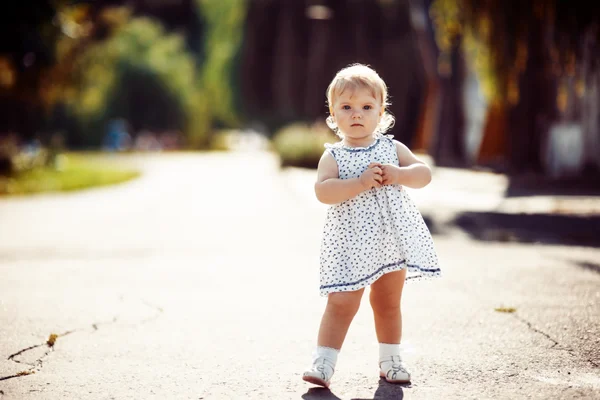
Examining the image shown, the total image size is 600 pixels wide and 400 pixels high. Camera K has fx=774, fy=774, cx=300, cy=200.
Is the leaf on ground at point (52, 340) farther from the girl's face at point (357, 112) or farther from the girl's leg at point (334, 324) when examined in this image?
the girl's face at point (357, 112)

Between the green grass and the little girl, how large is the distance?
14.5 meters

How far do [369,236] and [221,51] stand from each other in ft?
172

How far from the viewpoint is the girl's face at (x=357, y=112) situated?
3.69 metres

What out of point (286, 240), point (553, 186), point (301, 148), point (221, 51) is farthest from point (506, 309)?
point (221, 51)

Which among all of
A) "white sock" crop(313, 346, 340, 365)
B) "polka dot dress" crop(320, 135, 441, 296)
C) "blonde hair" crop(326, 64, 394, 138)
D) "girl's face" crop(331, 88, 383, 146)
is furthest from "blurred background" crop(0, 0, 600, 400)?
"blonde hair" crop(326, 64, 394, 138)

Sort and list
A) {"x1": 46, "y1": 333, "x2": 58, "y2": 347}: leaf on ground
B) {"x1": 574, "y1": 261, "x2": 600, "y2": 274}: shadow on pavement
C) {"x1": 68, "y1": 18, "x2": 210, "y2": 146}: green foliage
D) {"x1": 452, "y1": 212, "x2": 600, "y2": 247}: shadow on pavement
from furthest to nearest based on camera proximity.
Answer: {"x1": 68, "y1": 18, "x2": 210, "y2": 146}: green foliage → {"x1": 452, "y1": 212, "x2": 600, "y2": 247}: shadow on pavement → {"x1": 574, "y1": 261, "x2": 600, "y2": 274}: shadow on pavement → {"x1": 46, "y1": 333, "x2": 58, "y2": 347}: leaf on ground

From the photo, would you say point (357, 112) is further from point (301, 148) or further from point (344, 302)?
point (301, 148)

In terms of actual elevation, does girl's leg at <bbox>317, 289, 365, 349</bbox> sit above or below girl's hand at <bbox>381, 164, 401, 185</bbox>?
below

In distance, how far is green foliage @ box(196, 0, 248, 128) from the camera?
4666 centimetres

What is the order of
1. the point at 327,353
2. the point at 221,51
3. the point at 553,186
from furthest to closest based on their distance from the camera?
1. the point at 221,51
2. the point at 553,186
3. the point at 327,353

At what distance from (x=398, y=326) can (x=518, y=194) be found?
27.9 ft

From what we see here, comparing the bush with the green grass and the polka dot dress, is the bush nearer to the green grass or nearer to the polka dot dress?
the green grass

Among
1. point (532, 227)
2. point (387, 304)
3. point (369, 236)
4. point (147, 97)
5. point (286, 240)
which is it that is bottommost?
point (286, 240)

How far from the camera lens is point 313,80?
41.7 meters
